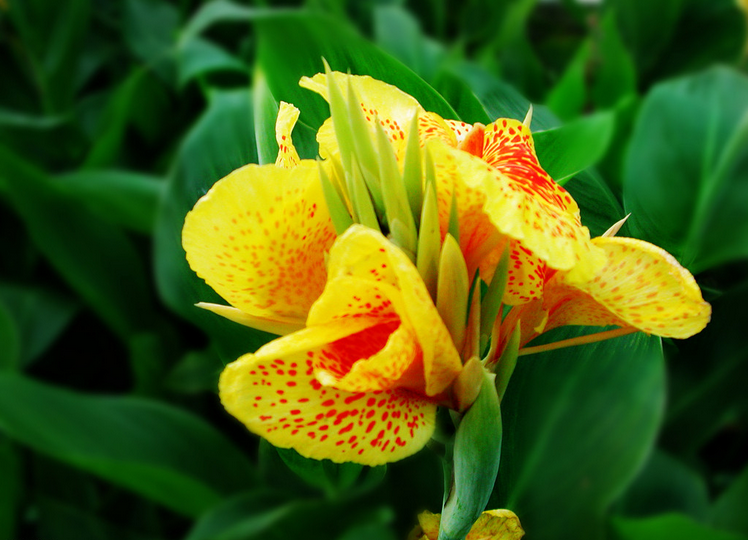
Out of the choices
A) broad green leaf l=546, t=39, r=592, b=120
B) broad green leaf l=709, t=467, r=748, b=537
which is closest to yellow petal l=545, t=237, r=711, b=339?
broad green leaf l=709, t=467, r=748, b=537

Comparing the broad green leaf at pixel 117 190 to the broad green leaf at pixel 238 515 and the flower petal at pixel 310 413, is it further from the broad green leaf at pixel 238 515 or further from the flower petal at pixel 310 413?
the flower petal at pixel 310 413

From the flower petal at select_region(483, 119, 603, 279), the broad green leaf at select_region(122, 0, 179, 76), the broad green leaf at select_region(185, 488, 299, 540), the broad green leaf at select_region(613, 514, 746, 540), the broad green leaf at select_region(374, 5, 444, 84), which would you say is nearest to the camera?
the flower petal at select_region(483, 119, 603, 279)

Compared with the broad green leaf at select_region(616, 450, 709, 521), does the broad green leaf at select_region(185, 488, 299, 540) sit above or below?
below

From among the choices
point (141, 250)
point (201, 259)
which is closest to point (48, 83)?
point (141, 250)

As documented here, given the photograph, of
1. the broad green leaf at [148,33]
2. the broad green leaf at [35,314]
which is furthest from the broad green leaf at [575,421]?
the broad green leaf at [148,33]

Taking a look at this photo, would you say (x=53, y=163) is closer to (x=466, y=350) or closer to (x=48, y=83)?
(x=48, y=83)

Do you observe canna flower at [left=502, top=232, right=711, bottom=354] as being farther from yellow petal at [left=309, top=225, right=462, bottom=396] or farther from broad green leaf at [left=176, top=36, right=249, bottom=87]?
broad green leaf at [left=176, top=36, right=249, bottom=87]

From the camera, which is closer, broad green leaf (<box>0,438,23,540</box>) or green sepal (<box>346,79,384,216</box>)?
green sepal (<box>346,79,384,216</box>)
